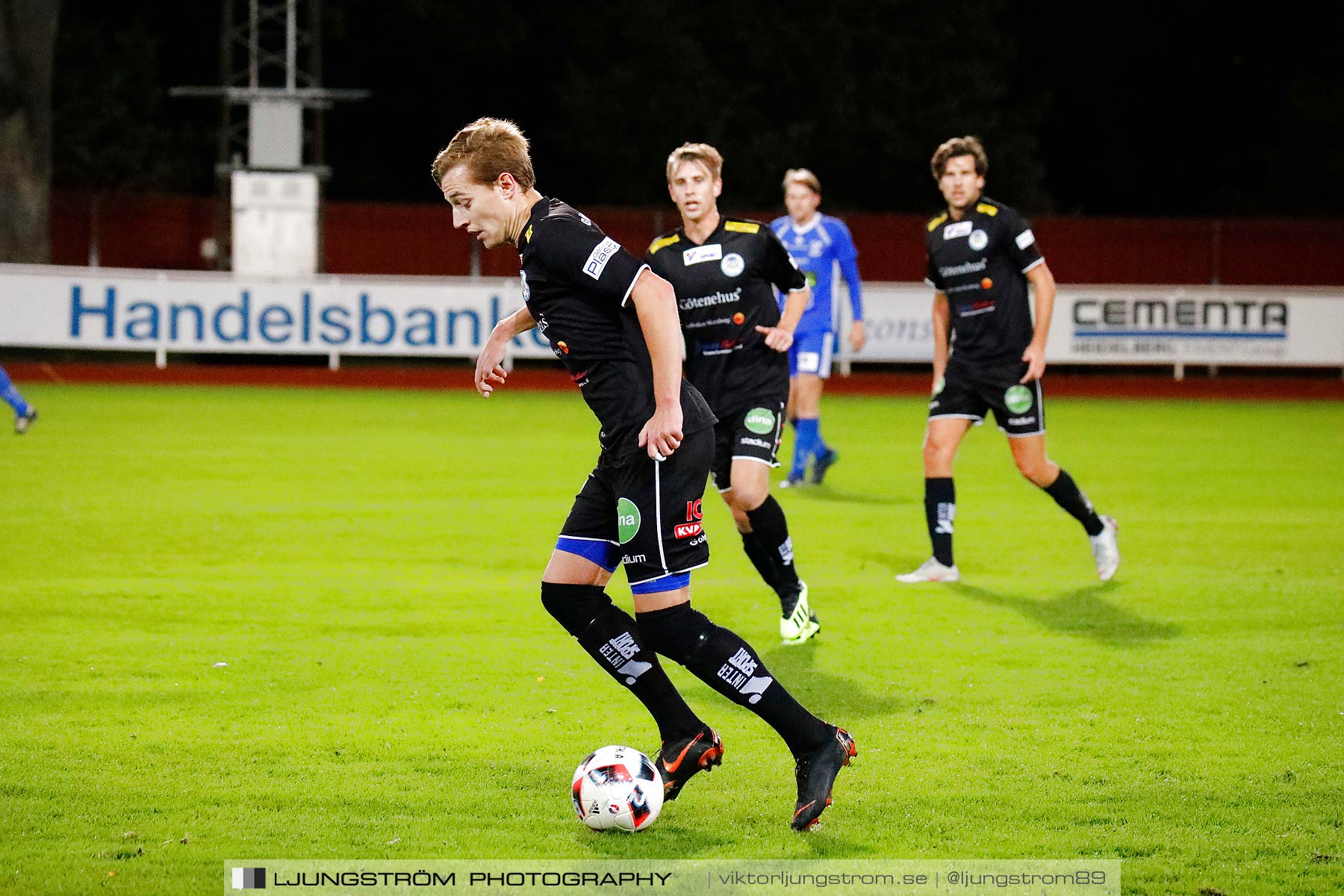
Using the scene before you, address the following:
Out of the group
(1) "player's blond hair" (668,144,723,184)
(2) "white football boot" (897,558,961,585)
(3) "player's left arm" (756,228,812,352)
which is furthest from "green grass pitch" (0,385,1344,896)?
(1) "player's blond hair" (668,144,723,184)

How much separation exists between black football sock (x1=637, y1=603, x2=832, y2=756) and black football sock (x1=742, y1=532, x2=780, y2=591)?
2.52 meters

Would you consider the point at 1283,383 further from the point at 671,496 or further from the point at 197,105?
the point at 197,105

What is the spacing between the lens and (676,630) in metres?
4.60

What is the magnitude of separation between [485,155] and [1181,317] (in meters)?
21.1

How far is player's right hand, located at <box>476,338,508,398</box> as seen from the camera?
5156 millimetres

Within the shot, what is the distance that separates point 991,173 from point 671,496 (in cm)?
3205

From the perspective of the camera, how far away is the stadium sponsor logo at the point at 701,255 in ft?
23.8

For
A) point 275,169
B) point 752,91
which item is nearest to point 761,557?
point 275,169

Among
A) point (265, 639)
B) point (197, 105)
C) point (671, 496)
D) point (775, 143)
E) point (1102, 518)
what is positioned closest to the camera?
point (671, 496)

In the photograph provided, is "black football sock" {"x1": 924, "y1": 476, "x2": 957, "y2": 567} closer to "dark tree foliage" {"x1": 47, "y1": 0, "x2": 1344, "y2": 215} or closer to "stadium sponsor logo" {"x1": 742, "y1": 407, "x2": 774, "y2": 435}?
"stadium sponsor logo" {"x1": 742, "y1": 407, "x2": 774, "y2": 435}

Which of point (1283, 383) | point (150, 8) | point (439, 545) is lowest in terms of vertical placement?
point (439, 545)

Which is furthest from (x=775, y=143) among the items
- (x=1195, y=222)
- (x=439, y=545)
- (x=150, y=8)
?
(x=439, y=545)

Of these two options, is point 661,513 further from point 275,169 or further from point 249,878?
point 275,169

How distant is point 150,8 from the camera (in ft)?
121
